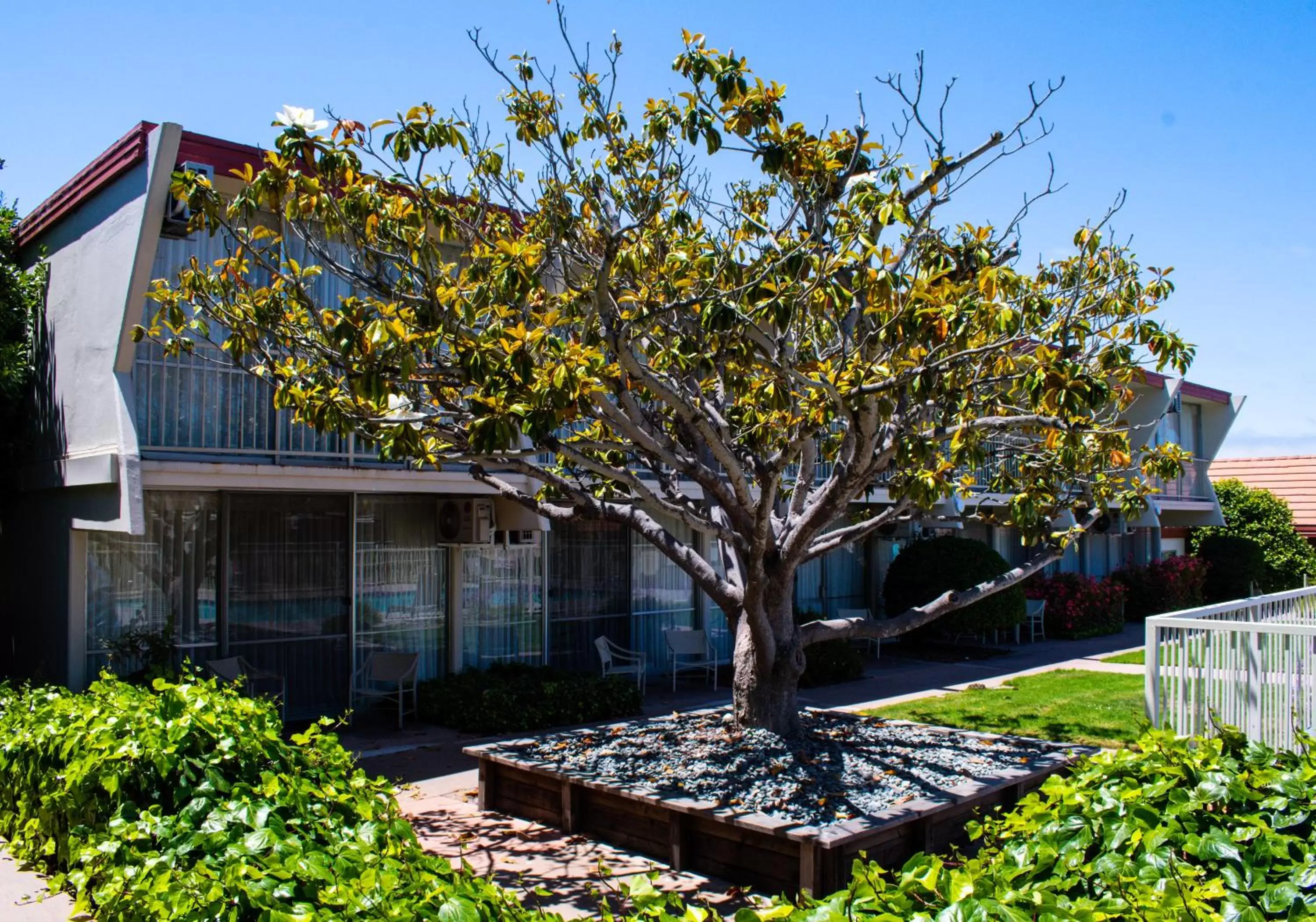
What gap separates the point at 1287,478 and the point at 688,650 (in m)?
24.8

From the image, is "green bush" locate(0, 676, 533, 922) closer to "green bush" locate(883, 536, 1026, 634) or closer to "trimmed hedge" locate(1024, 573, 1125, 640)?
"green bush" locate(883, 536, 1026, 634)

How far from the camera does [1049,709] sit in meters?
12.8

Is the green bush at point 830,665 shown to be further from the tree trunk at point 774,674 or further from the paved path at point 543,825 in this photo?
the tree trunk at point 774,674

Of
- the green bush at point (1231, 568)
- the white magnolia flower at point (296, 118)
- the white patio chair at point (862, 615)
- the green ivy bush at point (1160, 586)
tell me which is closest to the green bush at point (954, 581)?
the white patio chair at point (862, 615)

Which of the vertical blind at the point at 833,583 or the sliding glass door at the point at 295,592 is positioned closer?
the sliding glass door at the point at 295,592

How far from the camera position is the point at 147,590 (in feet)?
35.8

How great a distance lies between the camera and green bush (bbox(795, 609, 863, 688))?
1481 cm

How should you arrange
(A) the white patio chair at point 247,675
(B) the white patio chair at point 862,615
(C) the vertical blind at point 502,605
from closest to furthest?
(A) the white patio chair at point 247,675 < (C) the vertical blind at point 502,605 < (B) the white patio chair at point 862,615

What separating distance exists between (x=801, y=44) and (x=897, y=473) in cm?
416

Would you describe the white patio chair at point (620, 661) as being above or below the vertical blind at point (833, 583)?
below

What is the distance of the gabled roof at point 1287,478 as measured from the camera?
30203mm

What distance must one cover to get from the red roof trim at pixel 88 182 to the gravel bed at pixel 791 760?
6217 mm

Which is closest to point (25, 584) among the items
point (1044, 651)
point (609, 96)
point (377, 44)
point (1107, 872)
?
point (377, 44)

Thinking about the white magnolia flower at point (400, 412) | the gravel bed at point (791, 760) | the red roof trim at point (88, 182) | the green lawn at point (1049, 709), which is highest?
the red roof trim at point (88, 182)
